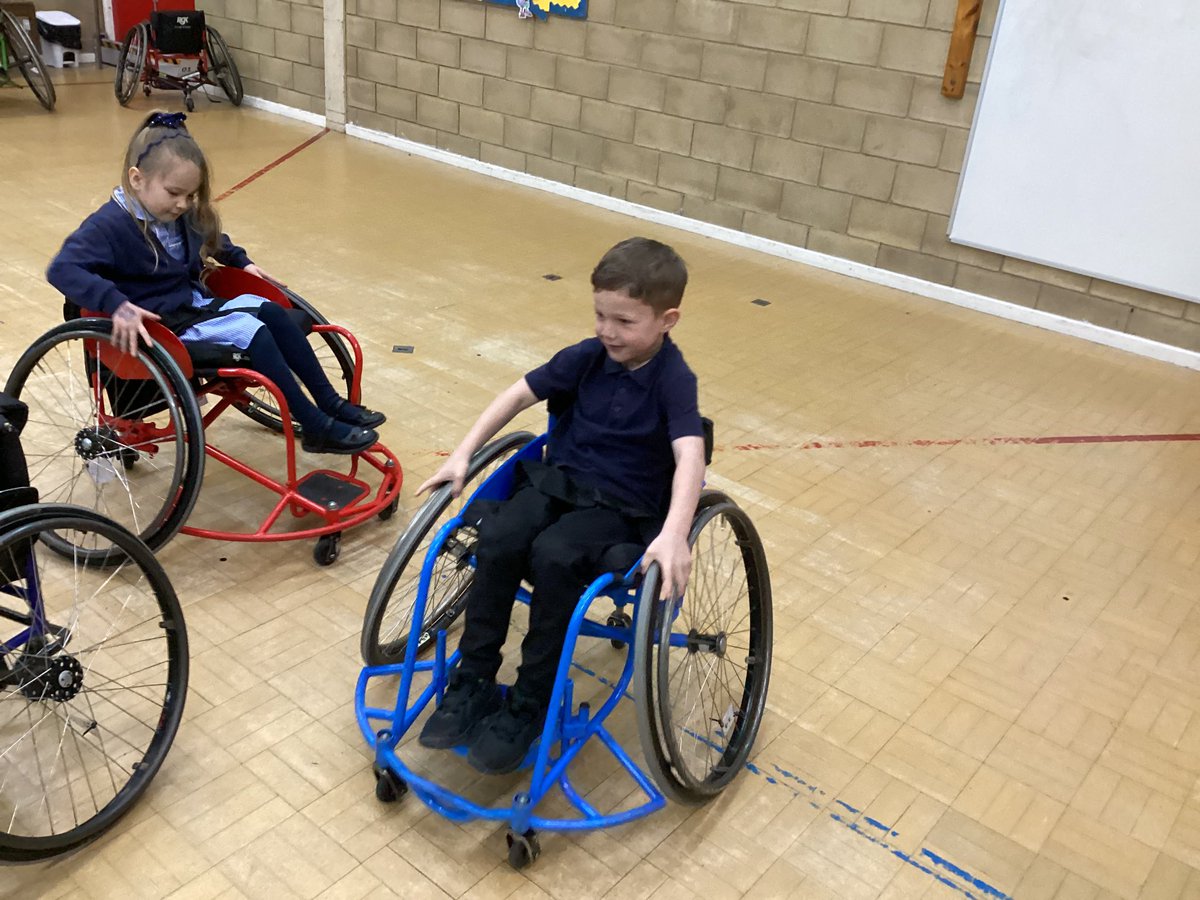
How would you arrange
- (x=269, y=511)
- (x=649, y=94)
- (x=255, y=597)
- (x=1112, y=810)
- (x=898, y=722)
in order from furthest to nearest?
(x=649, y=94), (x=269, y=511), (x=255, y=597), (x=898, y=722), (x=1112, y=810)

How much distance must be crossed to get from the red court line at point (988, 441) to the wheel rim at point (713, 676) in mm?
913

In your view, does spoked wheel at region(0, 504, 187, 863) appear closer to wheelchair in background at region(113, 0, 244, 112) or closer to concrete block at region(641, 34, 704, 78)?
concrete block at region(641, 34, 704, 78)

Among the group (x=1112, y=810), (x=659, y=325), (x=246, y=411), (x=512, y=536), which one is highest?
(x=659, y=325)

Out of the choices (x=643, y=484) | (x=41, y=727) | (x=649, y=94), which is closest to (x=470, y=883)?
(x=643, y=484)

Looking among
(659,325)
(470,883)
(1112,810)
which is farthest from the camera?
(1112,810)

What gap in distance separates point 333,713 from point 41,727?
474 millimetres

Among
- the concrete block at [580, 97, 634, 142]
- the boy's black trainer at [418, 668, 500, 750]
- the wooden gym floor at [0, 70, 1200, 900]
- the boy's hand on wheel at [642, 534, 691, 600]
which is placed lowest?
the wooden gym floor at [0, 70, 1200, 900]

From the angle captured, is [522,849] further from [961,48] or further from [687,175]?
[687,175]

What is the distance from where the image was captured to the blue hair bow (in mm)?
2230

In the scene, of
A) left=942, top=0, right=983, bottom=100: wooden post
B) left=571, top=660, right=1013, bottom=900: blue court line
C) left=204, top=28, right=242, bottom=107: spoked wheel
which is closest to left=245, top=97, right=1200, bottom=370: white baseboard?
left=942, top=0, right=983, bottom=100: wooden post

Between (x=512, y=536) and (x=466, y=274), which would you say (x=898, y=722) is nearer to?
(x=512, y=536)

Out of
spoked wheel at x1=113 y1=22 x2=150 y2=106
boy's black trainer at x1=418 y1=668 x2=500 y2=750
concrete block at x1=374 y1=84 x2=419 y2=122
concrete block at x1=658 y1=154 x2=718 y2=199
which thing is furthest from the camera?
spoked wheel at x1=113 y1=22 x2=150 y2=106

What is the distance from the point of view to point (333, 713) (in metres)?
1.91

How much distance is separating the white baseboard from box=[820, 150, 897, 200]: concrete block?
315mm
